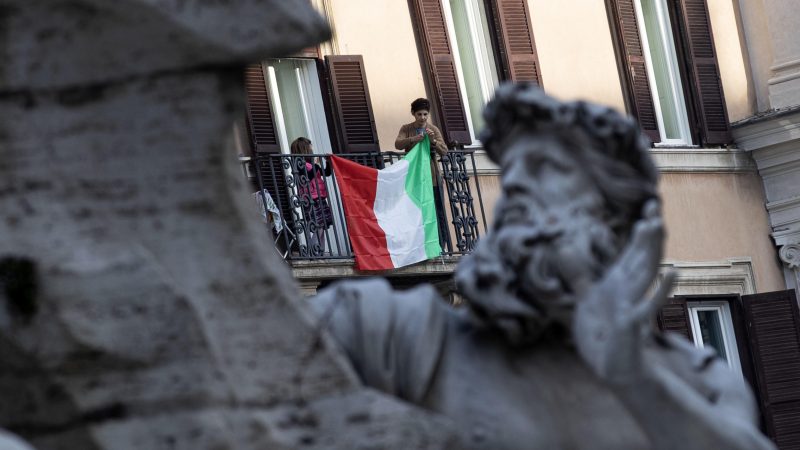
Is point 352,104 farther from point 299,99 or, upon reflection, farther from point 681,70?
point 681,70

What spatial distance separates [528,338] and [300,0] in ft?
2.35

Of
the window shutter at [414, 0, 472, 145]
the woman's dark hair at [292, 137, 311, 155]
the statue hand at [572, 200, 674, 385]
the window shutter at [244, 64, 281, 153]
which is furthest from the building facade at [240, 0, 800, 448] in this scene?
the statue hand at [572, 200, 674, 385]

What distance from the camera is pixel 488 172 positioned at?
26.0 metres

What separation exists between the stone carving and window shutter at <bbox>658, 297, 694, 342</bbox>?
23.7 meters

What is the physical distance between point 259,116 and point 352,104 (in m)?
1.14

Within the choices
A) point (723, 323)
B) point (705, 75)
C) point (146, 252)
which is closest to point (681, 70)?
point (705, 75)

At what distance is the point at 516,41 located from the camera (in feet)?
89.3

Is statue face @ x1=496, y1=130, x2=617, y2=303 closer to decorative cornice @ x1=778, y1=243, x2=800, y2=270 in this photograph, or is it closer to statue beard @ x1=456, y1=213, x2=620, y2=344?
statue beard @ x1=456, y1=213, x2=620, y2=344

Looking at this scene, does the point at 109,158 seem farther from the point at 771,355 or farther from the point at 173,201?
the point at 771,355

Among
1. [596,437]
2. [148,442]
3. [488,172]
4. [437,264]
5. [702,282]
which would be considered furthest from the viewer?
[702,282]

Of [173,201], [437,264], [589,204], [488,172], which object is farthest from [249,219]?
[488,172]

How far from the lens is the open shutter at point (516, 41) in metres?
27.0

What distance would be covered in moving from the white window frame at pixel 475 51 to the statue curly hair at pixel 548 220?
21740 millimetres

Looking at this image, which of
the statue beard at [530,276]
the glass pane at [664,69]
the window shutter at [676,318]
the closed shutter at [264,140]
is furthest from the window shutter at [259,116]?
the statue beard at [530,276]
